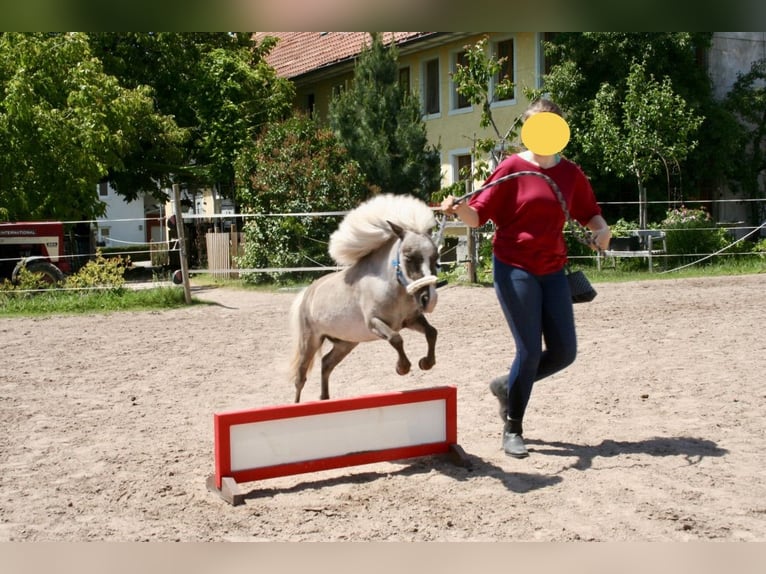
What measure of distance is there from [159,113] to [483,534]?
21427 mm

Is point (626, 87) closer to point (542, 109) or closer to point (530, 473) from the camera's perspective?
point (542, 109)

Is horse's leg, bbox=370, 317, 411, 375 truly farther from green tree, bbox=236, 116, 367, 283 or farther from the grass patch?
green tree, bbox=236, 116, 367, 283

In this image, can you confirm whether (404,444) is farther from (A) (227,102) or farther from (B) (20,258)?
(A) (227,102)

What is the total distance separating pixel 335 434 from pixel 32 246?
484 inches

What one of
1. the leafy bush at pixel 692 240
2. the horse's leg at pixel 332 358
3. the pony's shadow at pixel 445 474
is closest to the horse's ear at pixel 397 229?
the horse's leg at pixel 332 358

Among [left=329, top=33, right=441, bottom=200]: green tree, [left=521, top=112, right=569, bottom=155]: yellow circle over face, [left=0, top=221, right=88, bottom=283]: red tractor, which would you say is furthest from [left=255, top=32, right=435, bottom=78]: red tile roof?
[left=521, top=112, right=569, bottom=155]: yellow circle over face

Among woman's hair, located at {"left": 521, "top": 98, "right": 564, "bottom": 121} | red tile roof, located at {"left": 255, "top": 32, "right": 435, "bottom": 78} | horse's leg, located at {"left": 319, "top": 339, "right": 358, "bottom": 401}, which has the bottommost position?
horse's leg, located at {"left": 319, "top": 339, "right": 358, "bottom": 401}

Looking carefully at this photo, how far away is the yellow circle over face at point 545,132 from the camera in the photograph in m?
4.54

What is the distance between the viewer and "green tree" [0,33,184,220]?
584 inches

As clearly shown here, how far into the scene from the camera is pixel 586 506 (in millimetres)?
4160

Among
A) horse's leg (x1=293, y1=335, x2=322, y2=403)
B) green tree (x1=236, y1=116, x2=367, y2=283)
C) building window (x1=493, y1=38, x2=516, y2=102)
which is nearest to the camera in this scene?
horse's leg (x1=293, y1=335, x2=322, y2=403)

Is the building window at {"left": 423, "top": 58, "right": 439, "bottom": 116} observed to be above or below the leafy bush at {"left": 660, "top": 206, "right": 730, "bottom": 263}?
above

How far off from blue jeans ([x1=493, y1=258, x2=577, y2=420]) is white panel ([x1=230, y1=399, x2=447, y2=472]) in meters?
0.50

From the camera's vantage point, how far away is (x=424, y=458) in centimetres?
513
